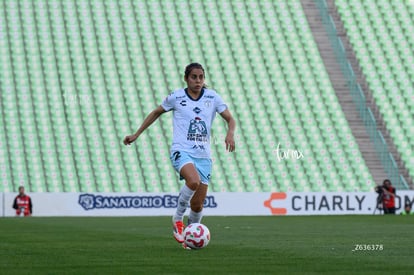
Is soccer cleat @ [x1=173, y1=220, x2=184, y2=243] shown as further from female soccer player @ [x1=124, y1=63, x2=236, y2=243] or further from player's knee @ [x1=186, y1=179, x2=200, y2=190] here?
player's knee @ [x1=186, y1=179, x2=200, y2=190]

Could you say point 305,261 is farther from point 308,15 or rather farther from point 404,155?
point 308,15

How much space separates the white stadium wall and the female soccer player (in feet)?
54.6

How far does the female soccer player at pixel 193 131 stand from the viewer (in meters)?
10.7

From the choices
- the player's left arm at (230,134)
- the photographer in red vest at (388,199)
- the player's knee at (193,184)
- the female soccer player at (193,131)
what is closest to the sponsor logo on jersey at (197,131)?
the female soccer player at (193,131)

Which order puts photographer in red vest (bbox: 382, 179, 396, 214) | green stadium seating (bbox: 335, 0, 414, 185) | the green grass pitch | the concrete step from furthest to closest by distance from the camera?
green stadium seating (bbox: 335, 0, 414, 185) → the concrete step → photographer in red vest (bbox: 382, 179, 396, 214) → the green grass pitch

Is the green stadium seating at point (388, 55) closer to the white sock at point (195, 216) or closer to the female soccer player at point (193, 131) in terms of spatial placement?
the white sock at point (195, 216)

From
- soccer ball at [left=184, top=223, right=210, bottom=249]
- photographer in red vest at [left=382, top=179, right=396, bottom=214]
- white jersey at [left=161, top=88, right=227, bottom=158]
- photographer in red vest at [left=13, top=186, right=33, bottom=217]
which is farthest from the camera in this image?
photographer in red vest at [left=382, top=179, right=396, bottom=214]

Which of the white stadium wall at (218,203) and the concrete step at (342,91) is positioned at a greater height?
the concrete step at (342,91)

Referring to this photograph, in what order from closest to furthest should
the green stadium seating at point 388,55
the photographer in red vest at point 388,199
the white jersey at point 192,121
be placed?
1. the white jersey at point 192,121
2. the photographer in red vest at point 388,199
3. the green stadium seating at point 388,55

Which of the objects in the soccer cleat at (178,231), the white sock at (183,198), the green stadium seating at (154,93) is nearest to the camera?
the white sock at (183,198)

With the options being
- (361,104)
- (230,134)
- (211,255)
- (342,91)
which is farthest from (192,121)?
(342,91)

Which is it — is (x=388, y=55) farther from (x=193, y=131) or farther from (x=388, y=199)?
(x=193, y=131)

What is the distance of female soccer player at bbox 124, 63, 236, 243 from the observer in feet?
35.1

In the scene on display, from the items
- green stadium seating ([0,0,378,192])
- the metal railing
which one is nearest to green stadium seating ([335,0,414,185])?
green stadium seating ([0,0,378,192])
